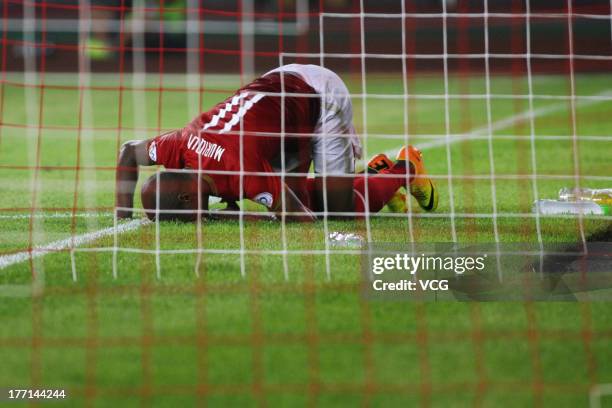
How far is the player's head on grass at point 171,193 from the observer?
6.17 meters

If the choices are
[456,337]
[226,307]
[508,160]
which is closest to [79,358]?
[226,307]

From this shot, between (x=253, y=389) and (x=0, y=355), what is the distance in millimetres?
1123

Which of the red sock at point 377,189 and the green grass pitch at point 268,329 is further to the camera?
the red sock at point 377,189

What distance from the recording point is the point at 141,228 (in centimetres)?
662

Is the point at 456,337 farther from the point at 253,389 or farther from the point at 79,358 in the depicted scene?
the point at 79,358

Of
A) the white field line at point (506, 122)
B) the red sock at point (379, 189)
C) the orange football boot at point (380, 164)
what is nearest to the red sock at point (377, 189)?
the red sock at point (379, 189)

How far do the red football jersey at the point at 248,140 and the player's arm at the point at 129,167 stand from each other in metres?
0.10

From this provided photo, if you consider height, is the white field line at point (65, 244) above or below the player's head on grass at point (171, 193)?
below

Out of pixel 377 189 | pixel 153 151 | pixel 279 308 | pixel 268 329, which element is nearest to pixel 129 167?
pixel 153 151

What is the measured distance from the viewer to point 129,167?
6906 mm

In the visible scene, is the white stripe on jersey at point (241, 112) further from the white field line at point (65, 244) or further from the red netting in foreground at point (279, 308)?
the white field line at point (65, 244)

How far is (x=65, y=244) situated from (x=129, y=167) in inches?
34.5

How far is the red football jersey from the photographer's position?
6.38 meters

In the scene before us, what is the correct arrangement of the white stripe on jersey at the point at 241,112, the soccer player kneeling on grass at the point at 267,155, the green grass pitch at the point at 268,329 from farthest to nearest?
1. the white stripe on jersey at the point at 241,112
2. the soccer player kneeling on grass at the point at 267,155
3. the green grass pitch at the point at 268,329
